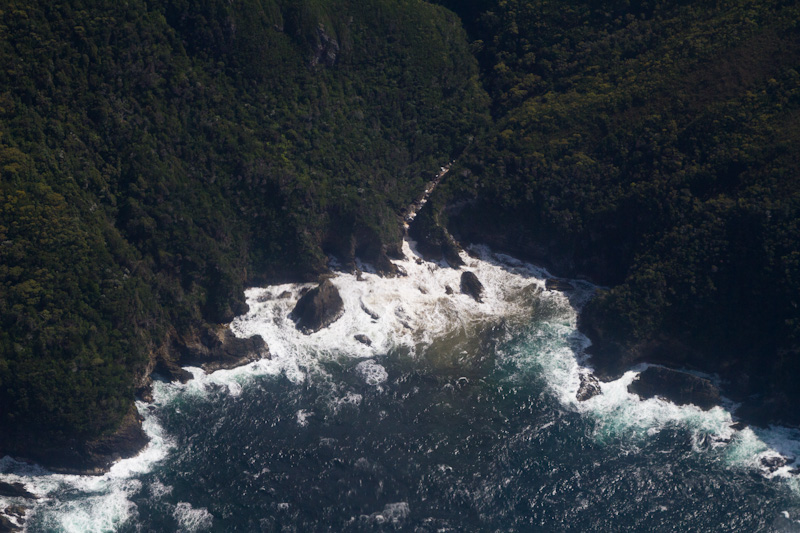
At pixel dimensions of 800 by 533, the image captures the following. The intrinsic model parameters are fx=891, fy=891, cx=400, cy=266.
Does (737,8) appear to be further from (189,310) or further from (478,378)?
(189,310)

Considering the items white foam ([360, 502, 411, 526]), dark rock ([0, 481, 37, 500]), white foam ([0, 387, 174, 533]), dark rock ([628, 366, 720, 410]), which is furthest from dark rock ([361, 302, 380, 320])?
dark rock ([0, 481, 37, 500])

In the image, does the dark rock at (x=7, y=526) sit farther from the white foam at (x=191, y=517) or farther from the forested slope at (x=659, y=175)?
the forested slope at (x=659, y=175)

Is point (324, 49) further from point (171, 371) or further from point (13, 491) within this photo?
point (13, 491)

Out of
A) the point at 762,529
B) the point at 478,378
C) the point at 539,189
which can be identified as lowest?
the point at 762,529

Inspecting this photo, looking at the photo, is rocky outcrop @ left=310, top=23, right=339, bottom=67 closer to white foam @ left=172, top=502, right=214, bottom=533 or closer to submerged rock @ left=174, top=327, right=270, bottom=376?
submerged rock @ left=174, top=327, right=270, bottom=376

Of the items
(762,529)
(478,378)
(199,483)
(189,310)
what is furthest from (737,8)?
(199,483)

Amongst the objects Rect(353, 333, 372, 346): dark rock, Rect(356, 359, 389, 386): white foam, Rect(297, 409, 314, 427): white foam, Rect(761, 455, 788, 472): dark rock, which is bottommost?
Rect(761, 455, 788, 472): dark rock
